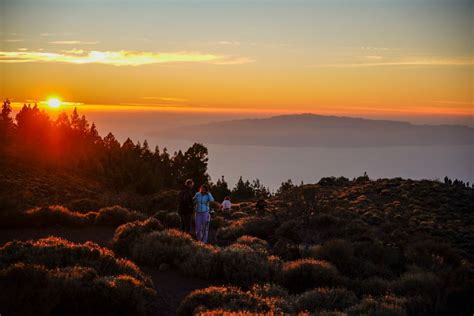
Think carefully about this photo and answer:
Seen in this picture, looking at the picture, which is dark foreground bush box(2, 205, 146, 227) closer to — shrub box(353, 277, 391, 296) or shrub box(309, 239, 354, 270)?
shrub box(309, 239, 354, 270)

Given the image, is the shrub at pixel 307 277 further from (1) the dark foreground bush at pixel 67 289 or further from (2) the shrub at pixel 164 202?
(2) the shrub at pixel 164 202

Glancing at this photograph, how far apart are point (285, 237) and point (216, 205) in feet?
47.8

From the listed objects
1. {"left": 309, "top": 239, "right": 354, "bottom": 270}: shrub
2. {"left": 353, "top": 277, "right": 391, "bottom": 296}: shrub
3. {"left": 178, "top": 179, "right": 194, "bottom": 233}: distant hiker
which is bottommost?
{"left": 353, "top": 277, "right": 391, "bottom": 296}: shrub

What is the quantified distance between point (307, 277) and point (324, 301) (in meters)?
2.33

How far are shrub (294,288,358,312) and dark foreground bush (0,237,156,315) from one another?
263 centimetres

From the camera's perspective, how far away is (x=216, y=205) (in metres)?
34.7

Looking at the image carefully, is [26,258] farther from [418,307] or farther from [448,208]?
[448,208]

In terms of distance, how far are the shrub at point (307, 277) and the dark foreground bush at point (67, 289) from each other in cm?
326

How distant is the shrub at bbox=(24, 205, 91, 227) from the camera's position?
736 inches

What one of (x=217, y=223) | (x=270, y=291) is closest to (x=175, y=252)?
(x=270, y=291)

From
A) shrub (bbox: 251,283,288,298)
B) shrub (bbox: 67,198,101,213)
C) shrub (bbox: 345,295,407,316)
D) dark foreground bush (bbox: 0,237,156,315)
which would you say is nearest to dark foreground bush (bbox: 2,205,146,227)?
shrub (bbox: 67,198,101,213)

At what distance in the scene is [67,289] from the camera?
8016mm

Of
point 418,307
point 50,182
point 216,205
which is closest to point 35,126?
point 50,182

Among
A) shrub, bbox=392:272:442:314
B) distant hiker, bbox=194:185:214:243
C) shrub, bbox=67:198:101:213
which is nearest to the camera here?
shrub, bbox=392:272:442:314
